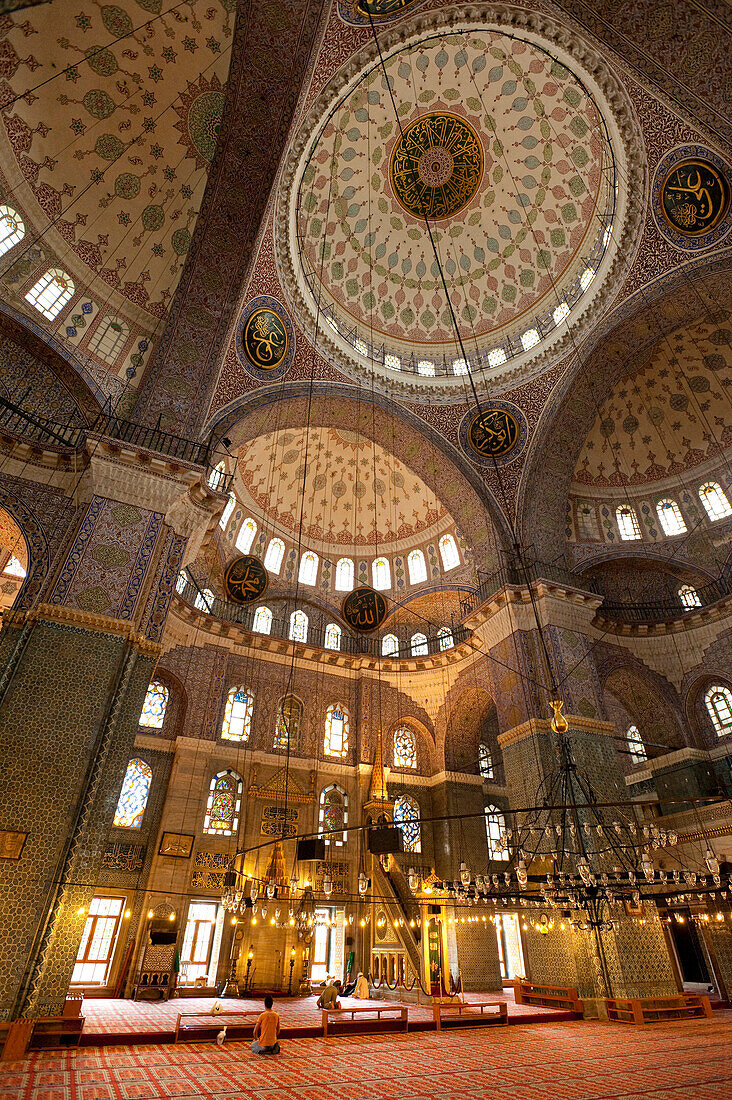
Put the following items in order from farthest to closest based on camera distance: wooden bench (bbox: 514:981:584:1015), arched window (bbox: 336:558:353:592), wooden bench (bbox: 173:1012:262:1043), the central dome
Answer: arched window (bbox: 336:558:353:592), the central dome, wooden bench (bbox: 514:981:584:1015), wooden bench (bbox: 173:1012:262:1043)

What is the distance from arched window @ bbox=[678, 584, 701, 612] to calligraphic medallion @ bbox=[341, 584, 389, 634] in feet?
26.4

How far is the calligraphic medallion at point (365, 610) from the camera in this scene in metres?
17.7

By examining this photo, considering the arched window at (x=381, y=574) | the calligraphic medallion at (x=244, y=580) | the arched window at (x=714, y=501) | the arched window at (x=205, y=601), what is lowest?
the arched window at (x=205, y=601)

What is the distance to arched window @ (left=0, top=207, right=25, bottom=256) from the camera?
34.6ft

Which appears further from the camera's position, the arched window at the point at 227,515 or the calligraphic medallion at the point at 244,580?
the arched window at the point at 227,515

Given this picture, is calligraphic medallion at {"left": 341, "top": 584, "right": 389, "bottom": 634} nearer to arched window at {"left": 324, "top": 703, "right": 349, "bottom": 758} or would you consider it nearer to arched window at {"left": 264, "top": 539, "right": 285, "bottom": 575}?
arched window at {"left": 264, "top": 539, "right": 285, "bottom": 575}

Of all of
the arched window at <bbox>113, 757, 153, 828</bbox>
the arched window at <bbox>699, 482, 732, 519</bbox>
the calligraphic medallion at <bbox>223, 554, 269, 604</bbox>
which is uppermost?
the arched window at <bbox>699, 482, 732, 519</bbox>

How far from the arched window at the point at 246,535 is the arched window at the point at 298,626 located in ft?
7.89

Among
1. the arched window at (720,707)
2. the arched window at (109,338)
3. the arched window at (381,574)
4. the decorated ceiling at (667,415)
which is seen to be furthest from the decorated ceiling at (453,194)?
the arched window at (720,707)

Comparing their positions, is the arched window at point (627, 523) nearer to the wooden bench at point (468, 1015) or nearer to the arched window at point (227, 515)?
the arched window at point (227, 515)

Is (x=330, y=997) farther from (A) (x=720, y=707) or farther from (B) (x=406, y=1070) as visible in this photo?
(A) (x=720, y=707)

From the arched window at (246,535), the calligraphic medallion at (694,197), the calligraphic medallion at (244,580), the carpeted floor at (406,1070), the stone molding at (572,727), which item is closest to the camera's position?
the carpeted floor at (406,1070)

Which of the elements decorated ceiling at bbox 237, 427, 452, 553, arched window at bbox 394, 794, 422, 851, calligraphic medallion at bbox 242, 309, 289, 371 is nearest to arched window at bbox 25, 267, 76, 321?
calligraphic medallion at bbox 242, 309, 289, 371

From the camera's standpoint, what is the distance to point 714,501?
1452cm
